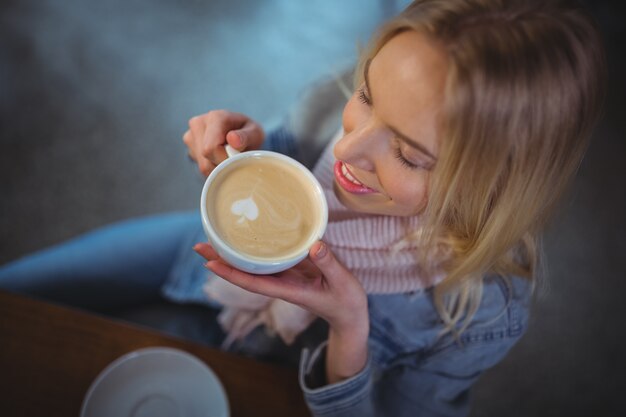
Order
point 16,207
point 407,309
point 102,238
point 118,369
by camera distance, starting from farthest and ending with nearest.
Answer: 1. point 16,207
2. point 102,238
3. point 407,309
4. point 118,369

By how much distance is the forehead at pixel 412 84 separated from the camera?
61 centimetres

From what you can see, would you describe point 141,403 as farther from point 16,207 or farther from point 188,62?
point 188,62

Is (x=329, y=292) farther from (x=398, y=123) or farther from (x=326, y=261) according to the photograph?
(x=398, y=123)

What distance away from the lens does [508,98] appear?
0.60 meters

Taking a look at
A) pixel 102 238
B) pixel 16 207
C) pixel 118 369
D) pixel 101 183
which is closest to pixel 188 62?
pixel 101 183

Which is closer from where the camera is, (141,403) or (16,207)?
(141,403)

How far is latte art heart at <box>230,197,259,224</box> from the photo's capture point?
719mm

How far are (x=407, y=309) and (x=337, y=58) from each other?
1.59m

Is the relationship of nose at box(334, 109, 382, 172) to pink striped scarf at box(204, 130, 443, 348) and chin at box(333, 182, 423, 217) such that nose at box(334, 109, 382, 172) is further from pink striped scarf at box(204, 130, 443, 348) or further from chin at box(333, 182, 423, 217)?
pink striped scarf at box(204, 130, 443, 348)

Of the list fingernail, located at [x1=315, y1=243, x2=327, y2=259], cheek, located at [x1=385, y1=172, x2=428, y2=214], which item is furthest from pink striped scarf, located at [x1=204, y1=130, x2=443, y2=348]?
fingernail, located at [x1=315, y1=243, x2=327, y2=259]

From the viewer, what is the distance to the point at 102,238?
114 centimetres

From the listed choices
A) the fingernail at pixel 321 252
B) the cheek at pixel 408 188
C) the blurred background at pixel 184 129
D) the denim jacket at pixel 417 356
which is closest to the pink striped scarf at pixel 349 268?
the denim jacket at pixel 417 356

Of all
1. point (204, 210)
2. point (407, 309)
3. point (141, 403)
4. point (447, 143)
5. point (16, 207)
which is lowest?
point (16, 207)

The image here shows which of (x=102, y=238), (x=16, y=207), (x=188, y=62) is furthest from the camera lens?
(x=188, y=62)
